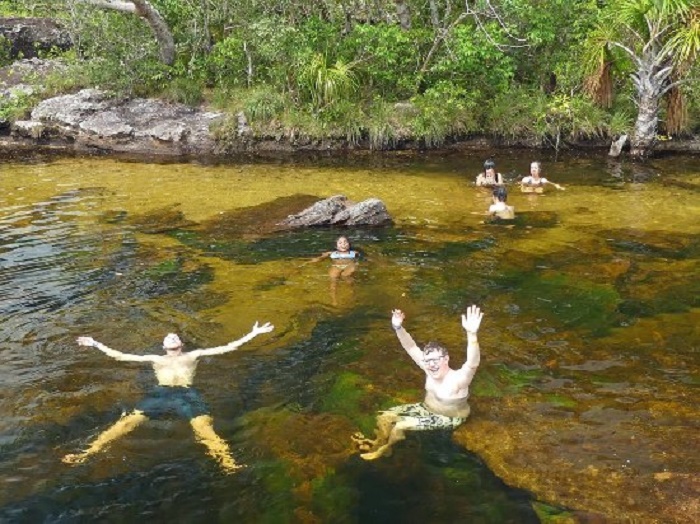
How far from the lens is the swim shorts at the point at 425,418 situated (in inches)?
275

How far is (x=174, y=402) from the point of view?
749 cm

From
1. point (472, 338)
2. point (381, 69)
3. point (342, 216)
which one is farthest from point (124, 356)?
point (381, 69)

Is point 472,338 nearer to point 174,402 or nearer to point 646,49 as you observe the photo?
point 174,402

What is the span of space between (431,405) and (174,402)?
2880 mm

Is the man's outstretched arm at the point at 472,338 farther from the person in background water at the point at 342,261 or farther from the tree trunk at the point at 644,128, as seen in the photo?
the tree trunk at the point at 644,128

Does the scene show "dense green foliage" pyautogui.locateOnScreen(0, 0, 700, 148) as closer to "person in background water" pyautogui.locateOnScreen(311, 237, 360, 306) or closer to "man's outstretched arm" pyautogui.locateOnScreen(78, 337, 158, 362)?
"person in background water" pyautogui.locateOnScreen(311, 237, 360, 306)

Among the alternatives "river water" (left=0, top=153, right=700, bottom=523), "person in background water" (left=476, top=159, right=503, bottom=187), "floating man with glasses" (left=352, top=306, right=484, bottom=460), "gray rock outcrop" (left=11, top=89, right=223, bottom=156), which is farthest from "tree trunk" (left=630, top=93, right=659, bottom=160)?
"floating man with glasses" (left=352, top=306, right=484, bottom=460)

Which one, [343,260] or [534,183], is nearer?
[343,260]

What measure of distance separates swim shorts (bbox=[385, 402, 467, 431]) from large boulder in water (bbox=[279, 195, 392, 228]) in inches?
300

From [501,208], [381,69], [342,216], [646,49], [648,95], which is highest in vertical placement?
[646,49]

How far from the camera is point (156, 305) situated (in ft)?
34.1

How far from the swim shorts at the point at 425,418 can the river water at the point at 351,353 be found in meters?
0.13

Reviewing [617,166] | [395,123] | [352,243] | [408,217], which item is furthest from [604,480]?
[395,123]

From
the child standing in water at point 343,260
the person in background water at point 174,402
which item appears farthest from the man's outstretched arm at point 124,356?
the child standing in water at point 343,260
